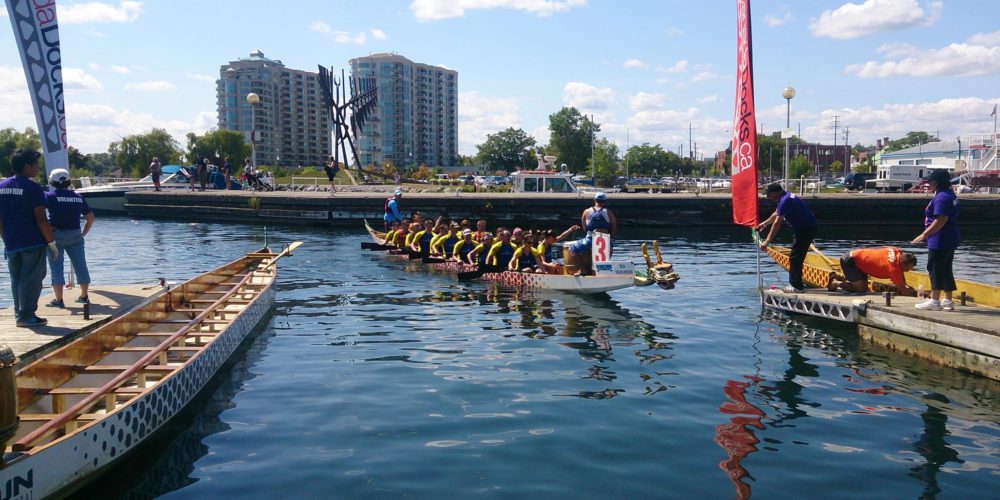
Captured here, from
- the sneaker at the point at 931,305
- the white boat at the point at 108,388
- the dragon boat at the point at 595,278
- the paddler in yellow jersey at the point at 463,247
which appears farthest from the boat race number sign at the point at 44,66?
the sneaker at the point at 931,305

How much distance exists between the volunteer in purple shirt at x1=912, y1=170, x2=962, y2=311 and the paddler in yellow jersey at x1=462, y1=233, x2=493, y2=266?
1087cm

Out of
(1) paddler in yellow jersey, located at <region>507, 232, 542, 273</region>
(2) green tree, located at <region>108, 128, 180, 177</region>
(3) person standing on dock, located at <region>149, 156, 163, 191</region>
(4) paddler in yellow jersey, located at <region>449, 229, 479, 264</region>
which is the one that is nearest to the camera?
(1) paddler in yellow jersey, located at <region>507, 232, 542, 273</region>

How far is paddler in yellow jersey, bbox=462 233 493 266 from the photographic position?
20139 mm

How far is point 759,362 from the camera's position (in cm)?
1154

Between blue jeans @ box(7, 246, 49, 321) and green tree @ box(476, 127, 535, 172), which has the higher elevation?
green tree @ box(476, 127, 535, 172)

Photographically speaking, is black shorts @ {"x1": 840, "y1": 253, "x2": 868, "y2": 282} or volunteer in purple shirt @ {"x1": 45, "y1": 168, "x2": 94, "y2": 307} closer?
volunteer in purple shirt @ {"x1": 45, "y1": 168, "x2": 94, "y2": 307}

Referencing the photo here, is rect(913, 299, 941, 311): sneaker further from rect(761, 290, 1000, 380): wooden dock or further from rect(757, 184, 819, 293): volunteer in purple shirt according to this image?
rect(757, 184, 819, 293): volunteer in purple shirt

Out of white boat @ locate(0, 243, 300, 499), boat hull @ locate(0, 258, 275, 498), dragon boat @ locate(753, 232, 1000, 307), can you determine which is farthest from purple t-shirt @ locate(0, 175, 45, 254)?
dragon boat @ locate(753, 232, 1000, 307)

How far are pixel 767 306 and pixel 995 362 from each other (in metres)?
5.21

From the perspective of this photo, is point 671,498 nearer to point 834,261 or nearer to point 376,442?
point 376,442

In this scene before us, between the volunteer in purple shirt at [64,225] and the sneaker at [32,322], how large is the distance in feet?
2.15

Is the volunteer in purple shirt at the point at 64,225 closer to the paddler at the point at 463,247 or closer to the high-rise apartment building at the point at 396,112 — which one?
the paddler at the point at 463,247

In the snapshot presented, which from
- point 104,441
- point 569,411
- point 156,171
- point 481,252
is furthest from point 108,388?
point 156,171

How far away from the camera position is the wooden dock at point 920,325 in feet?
34.2
